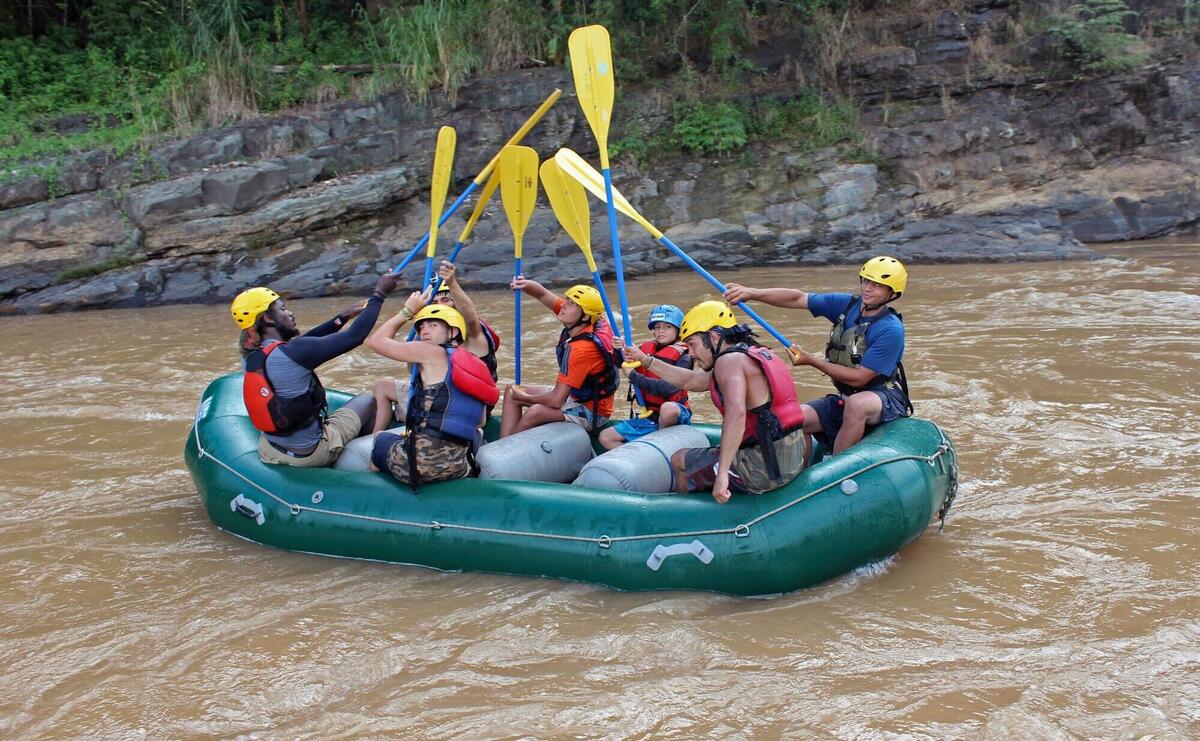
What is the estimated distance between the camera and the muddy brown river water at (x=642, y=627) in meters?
3.11

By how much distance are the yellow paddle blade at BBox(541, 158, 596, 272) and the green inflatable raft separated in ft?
5.96

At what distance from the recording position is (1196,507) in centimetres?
440

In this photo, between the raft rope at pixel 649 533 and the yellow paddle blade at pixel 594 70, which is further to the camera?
the yellow paddle blade at pixel 594 70

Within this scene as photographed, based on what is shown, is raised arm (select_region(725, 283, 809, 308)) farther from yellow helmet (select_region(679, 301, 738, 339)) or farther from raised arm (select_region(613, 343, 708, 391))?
yellow helmet (select_region(679, 301, 738, 339))

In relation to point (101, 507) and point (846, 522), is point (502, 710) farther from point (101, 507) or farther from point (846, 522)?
point (101, 507)

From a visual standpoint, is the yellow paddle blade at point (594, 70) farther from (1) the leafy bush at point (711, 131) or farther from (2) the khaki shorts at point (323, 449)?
(1) the leafy bush at point (711, 131)

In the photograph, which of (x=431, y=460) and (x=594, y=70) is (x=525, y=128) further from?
(x=431, y=460)

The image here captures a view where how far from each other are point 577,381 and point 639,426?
343 millimetres

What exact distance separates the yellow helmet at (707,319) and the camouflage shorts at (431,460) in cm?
105

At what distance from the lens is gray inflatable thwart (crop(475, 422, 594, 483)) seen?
4414mm

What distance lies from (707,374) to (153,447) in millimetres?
3692

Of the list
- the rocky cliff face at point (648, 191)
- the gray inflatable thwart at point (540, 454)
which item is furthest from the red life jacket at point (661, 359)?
the rocky cliff face at point (648, 191)

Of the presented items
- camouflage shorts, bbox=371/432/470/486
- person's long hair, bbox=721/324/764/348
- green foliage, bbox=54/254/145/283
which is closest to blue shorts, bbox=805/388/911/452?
person's long hair, bbox=721/324/764/348

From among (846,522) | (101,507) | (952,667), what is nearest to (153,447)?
(101,507)
